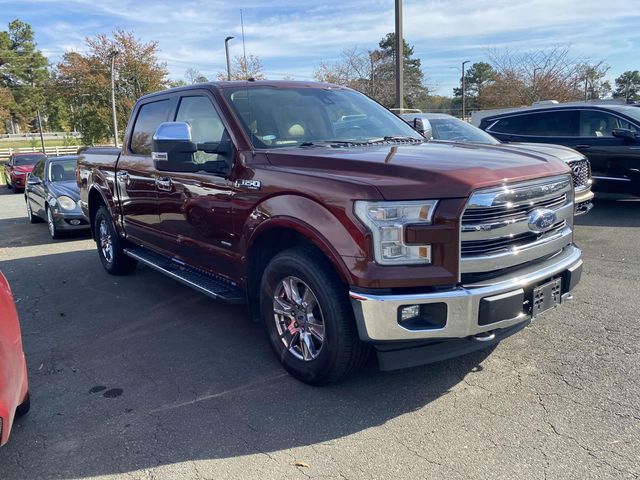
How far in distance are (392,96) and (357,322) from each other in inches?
1159

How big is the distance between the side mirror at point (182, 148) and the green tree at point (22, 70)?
6987cm

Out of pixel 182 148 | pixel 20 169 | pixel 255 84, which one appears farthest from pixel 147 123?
pixel 20 169

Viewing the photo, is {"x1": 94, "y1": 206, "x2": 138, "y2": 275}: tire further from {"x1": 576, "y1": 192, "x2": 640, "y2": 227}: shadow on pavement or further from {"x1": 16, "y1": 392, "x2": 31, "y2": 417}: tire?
{"x1": 576, "y1": 192, "x2": 640, "y2": 227}: shadow on pavement

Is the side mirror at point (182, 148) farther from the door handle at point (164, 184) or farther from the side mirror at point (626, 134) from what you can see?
the side mirror at point (626, 134)

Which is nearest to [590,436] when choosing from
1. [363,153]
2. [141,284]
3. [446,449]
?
[446,449]

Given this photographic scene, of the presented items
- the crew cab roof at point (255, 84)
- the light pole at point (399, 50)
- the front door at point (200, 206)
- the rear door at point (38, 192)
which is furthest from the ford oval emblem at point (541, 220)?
the light pole at point (399, 50)

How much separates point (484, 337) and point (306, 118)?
2.22 meters

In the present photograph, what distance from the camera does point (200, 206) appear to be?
4.26 metres

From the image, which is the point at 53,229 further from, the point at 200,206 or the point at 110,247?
the point at 200,206

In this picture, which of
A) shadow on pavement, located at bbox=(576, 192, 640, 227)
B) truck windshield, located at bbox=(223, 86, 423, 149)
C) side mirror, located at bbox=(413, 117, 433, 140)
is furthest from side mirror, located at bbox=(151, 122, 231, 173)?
shadow on pavement, located at bbox=(576, 192, 640, 227)

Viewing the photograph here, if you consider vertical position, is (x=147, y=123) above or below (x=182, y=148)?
above

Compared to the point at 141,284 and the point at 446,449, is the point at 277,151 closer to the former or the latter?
the point at 446,449

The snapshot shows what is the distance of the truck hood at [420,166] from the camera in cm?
286

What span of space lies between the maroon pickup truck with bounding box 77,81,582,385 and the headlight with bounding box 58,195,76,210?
205 inches
